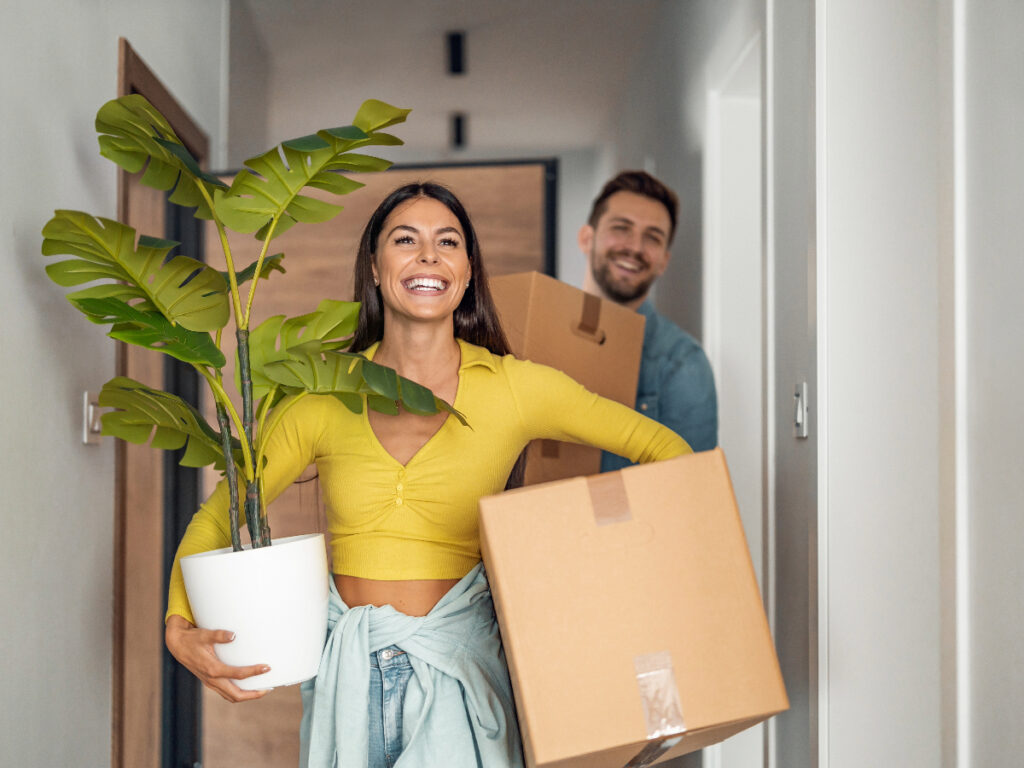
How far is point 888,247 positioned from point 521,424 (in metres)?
0.68

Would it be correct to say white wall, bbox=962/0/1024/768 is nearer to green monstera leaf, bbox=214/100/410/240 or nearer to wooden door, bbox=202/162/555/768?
green monstera leaf, bbox=214/100/410/240

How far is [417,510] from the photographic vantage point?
149 centimetres

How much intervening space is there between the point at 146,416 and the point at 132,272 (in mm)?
210

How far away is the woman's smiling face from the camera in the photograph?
1.56 m

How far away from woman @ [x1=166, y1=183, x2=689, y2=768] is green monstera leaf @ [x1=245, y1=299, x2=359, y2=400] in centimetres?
9

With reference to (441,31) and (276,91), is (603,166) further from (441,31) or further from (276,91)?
(276,91)

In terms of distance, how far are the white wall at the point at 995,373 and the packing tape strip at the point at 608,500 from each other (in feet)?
1.73

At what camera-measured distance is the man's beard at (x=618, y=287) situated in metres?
2.71

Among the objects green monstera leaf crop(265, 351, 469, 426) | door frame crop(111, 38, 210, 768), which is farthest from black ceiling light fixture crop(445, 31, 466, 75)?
green monstera leaf crop(265, 351, 469, 426)

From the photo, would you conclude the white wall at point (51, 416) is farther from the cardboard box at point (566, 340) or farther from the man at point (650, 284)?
the man at point (650, 284)

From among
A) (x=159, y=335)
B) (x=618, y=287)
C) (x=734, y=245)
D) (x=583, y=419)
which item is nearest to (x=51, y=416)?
(x=159, y=335)

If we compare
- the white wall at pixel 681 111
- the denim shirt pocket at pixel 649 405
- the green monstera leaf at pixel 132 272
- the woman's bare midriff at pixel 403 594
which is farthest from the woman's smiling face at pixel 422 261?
the white wall at pixel 681 111

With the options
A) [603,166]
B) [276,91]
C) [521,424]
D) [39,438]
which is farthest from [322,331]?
[603,166]

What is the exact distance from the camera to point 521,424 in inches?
61.2
